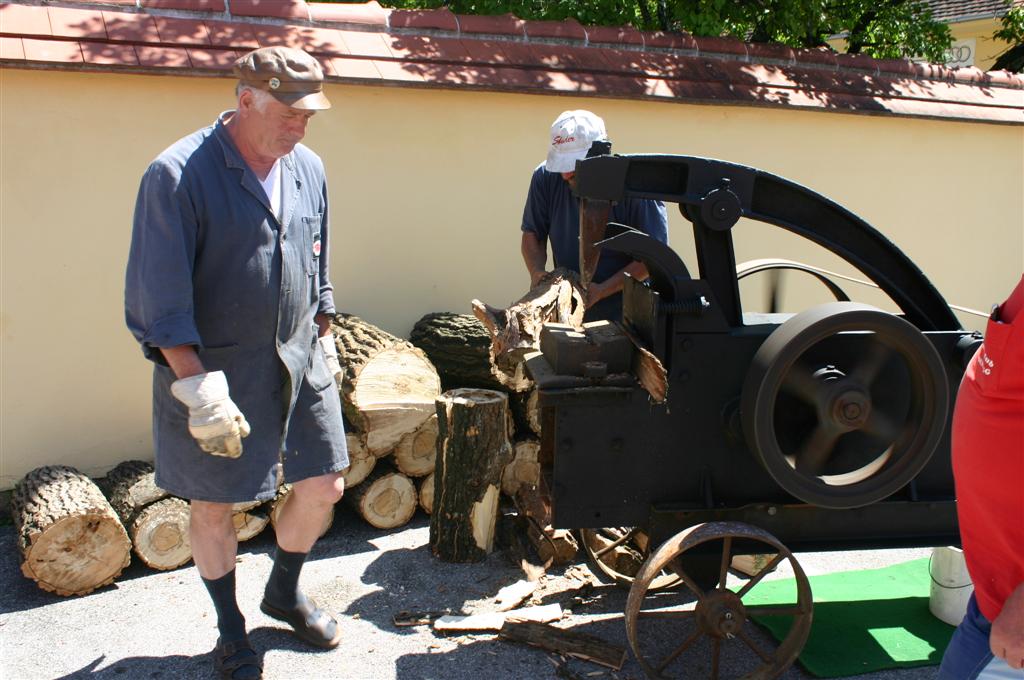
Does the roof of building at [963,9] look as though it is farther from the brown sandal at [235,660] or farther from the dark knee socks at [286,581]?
the brown sandal at [235,660]

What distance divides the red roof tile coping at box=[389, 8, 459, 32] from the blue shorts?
431 cm

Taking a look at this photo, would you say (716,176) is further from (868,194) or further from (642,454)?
(868,194)

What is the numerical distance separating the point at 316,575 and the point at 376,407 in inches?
31.5

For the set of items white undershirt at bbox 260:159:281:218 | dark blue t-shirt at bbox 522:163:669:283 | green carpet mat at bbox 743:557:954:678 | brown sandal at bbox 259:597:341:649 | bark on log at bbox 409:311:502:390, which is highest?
white undershirt at bbox 260:159:281:218

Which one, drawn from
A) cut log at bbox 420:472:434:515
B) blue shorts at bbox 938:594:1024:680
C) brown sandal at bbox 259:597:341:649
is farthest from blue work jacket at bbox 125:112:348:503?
blue shorts at bbox 938:594:1024:680

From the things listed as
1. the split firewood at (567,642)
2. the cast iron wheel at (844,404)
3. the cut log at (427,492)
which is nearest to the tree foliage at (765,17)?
the cut log at (427,492)

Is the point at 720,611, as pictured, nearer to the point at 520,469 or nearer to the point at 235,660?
the point at 235,660

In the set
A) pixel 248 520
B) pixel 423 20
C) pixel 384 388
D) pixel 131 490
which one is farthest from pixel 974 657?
pixel 423 20

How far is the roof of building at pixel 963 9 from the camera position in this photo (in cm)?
1606

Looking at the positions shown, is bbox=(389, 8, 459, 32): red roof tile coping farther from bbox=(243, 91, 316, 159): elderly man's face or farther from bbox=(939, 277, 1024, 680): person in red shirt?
bbox=(939, 277, 1024, 680): person in red shirt

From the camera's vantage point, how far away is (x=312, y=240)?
3.25 meters

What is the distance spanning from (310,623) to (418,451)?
132 centimetres

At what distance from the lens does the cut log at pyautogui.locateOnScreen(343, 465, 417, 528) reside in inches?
179

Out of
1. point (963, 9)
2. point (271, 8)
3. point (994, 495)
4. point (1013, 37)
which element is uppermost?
point (963, 9)
